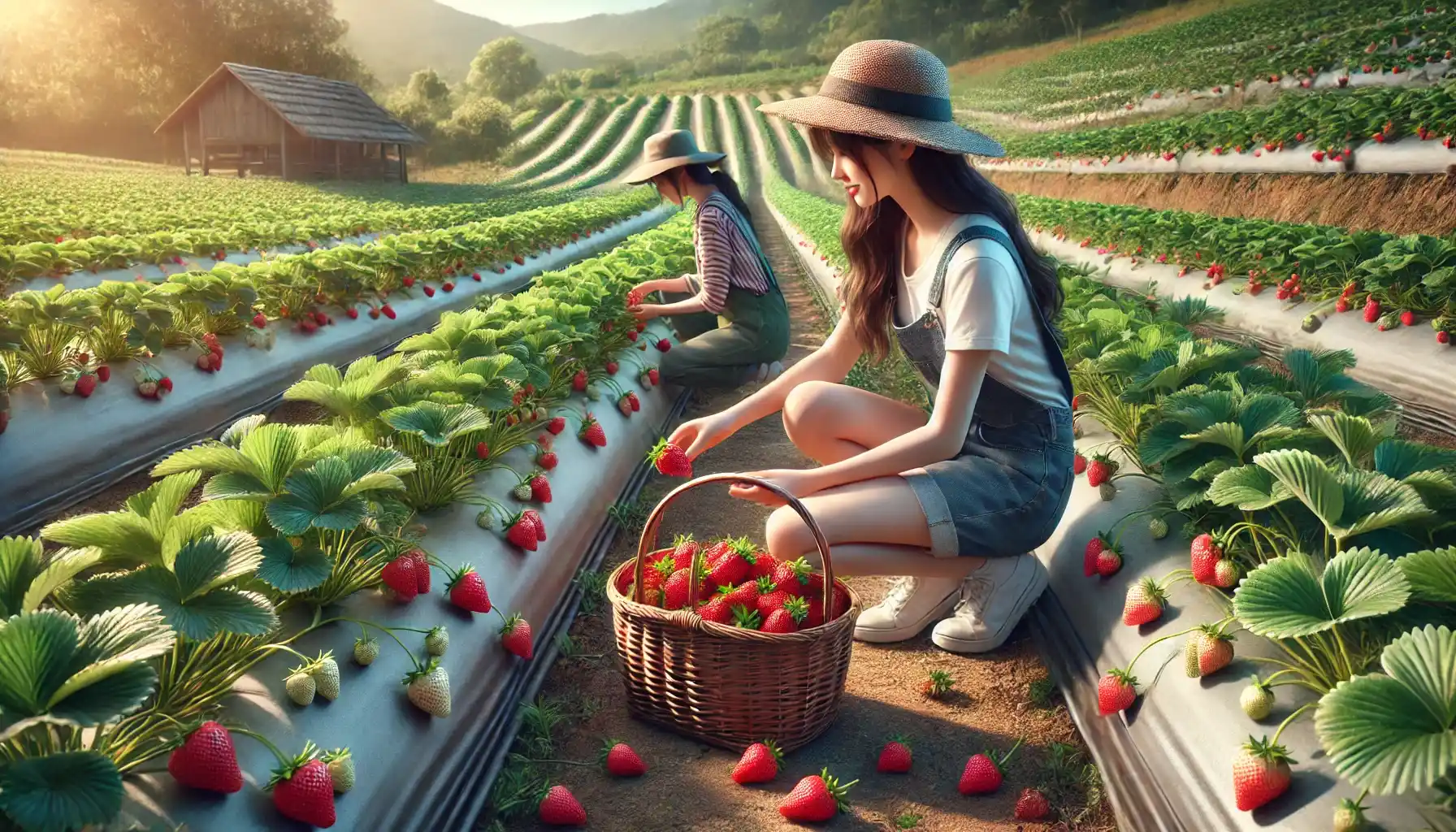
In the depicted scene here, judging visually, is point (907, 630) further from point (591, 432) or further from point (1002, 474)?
point (591, 432)

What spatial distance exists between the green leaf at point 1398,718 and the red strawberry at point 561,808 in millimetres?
1550

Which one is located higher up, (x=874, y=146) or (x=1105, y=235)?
(x=874, y=146)

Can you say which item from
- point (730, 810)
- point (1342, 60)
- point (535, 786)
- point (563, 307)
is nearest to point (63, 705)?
point (535, 786)

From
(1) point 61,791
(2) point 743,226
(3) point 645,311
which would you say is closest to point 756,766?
(1) point 61,791

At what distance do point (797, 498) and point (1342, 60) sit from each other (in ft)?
62.5

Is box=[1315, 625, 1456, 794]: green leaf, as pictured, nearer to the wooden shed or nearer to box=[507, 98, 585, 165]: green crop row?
the wooden shed

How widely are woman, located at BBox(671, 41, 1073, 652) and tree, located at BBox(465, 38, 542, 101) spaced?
72.8 metres

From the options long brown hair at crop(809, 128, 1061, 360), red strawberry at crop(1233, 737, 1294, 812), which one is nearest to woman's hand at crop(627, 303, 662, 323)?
long brown hair at crop(809, 128, 1061, 360)

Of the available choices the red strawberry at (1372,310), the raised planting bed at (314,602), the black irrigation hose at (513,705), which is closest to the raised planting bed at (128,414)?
the raised planting bed at (314,602)

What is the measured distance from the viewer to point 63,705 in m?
1.45

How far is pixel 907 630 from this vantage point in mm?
3361

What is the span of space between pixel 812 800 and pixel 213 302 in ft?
14.3

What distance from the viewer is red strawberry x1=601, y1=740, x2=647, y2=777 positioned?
8.52 ft

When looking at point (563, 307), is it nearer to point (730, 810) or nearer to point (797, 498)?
point (797, 498)
